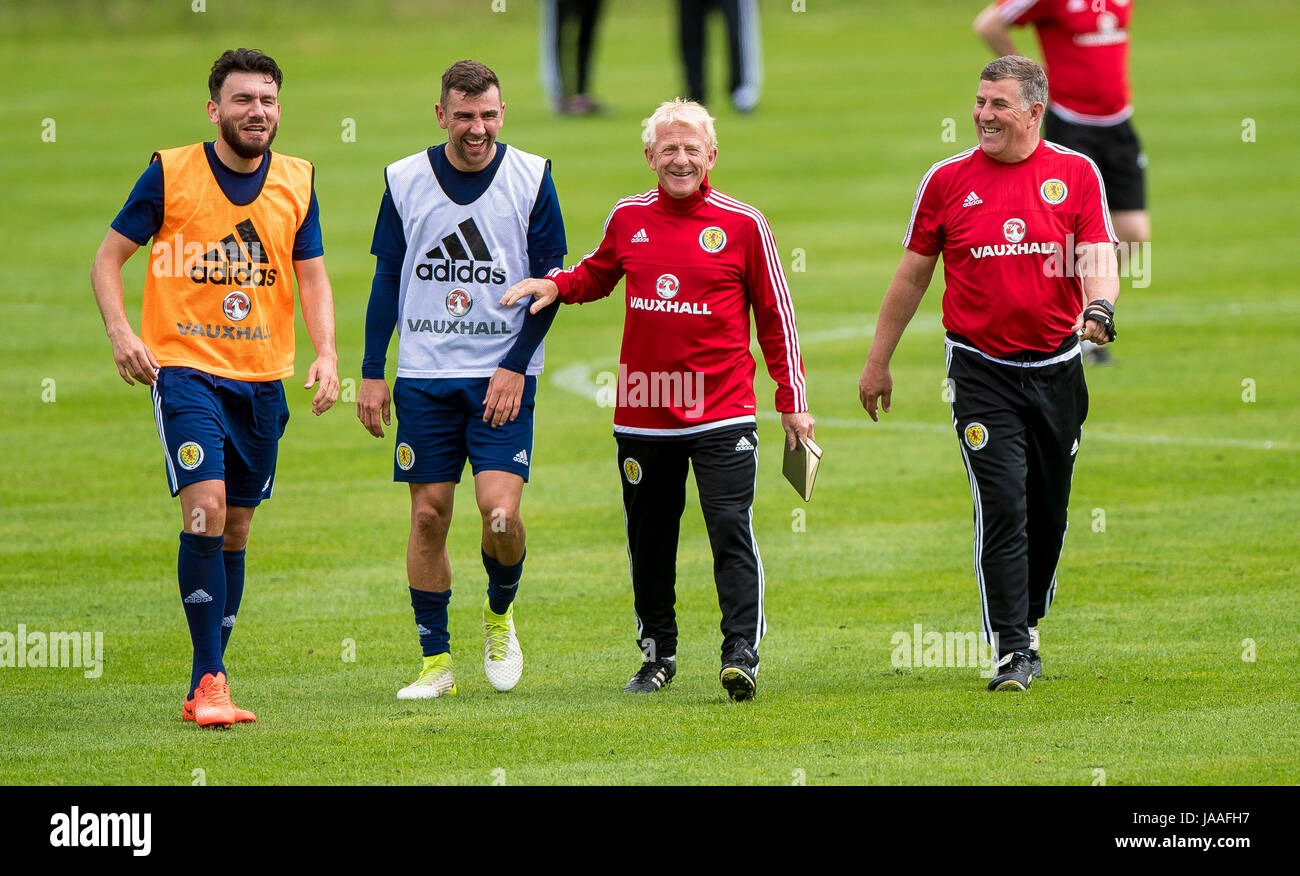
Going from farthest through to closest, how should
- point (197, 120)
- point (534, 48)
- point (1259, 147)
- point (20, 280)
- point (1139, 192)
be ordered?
point (534, 48), point (197, 120), point (1259, 147), point (20, 280), point (1139, 192)

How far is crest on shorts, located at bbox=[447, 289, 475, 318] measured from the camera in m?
7.97

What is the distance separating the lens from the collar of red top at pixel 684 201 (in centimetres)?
792

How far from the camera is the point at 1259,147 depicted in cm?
2712

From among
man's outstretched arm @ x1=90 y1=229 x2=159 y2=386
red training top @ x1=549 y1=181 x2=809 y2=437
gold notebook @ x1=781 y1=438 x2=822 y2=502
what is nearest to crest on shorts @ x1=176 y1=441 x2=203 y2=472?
man's outstretched arm @ x1=90 y1=229 x2=159 y2=386

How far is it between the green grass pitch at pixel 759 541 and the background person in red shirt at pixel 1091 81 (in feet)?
5.63

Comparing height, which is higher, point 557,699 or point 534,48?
point 534,48

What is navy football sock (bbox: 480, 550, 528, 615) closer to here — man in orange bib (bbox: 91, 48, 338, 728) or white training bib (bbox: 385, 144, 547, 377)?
white training bib (bbox: 385, 144, 547, 377)

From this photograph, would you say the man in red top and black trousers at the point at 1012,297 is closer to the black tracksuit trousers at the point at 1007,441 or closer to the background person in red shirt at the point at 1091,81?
the black tracksuit trousers at the point at 1007,441

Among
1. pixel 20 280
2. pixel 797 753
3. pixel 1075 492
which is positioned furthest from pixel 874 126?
pixel 797 753

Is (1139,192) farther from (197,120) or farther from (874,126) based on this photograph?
(197,120)

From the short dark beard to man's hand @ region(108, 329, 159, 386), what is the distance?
2.84 feet

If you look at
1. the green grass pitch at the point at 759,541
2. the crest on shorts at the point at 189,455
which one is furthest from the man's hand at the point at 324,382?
the green grass pitch at the point at 759,541

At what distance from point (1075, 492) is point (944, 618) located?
314 centimetres

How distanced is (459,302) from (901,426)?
7172mm
